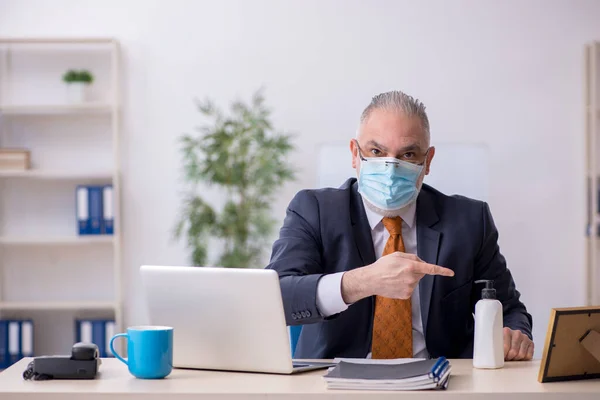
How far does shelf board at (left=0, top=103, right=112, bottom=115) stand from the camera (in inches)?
175

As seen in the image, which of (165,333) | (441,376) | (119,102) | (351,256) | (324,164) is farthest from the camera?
(119,102)

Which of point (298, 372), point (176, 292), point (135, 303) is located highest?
point (176, 292)

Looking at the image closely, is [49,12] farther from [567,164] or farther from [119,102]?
[567,164]

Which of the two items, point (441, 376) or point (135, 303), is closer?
point (441, 376)

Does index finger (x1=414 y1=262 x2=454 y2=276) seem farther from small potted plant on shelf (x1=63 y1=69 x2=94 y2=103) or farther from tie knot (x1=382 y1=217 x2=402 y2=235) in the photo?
small potted plant on shelf (x1=63 y1=69 x2=94 y2=103)

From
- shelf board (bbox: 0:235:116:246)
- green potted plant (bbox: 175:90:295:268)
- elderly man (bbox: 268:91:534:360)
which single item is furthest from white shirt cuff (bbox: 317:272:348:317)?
shelf board (bbox: 0:235:116:246)

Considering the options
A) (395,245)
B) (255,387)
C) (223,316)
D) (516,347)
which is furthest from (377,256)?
(255,387)

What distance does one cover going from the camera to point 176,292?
1.61 meters

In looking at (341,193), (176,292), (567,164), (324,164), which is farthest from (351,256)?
(567,164)

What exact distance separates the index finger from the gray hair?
60cm

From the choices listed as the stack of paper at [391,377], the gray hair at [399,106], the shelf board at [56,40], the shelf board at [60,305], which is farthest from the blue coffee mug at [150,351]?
the shelf board at [56,40]

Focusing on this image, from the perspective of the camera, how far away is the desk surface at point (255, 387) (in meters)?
1.38

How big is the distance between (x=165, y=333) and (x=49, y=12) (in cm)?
361

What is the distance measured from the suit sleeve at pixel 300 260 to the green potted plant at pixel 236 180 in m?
2.07
